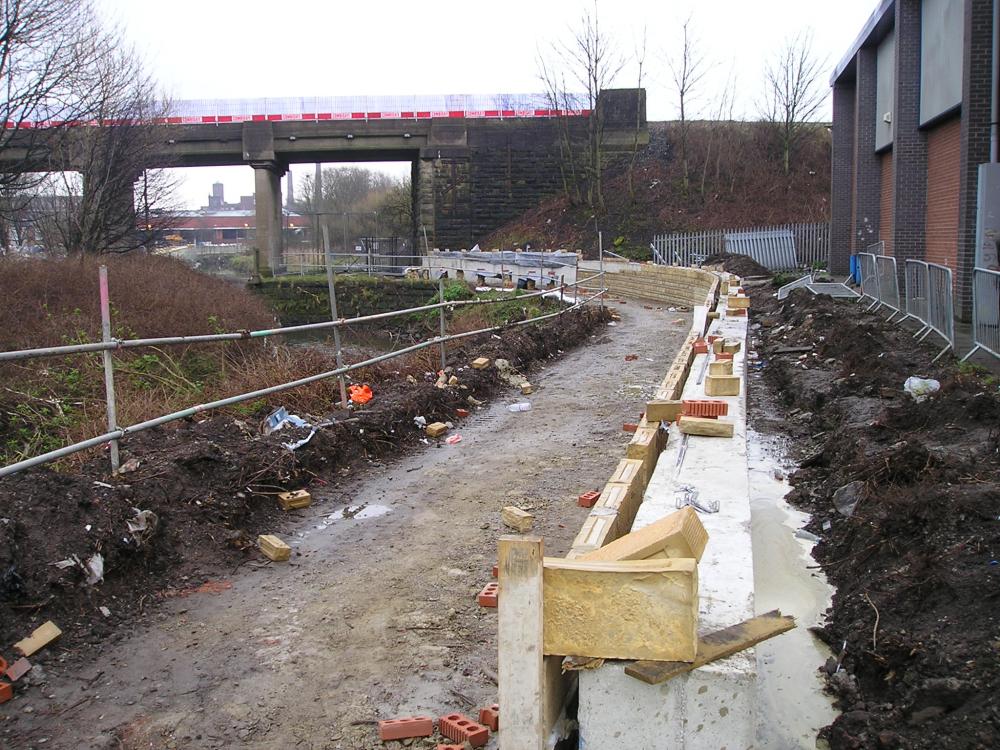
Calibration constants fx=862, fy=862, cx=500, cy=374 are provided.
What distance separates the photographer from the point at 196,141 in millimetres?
43375

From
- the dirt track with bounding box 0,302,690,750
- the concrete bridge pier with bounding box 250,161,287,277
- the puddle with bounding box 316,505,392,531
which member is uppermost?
the concrete bridge pier with bounding box 250,161,287,277

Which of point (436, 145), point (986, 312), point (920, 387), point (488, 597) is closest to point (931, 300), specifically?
point (986, 312)

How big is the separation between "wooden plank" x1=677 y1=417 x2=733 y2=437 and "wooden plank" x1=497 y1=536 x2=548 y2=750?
10.8ft

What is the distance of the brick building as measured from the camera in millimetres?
13773

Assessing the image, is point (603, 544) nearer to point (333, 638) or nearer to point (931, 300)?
point (333, 638)

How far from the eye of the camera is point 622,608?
108 inches

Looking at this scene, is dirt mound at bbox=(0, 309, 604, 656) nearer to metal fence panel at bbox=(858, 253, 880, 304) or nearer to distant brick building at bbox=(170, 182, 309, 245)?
metal fence panel at bbox=(858, 253, 880, 304)

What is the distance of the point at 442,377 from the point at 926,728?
794 centimetres

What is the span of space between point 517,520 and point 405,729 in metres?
Answer: 2.47

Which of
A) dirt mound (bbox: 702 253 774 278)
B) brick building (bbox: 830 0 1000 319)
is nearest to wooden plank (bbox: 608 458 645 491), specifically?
brick building (bbox: 830 0 1000 319)

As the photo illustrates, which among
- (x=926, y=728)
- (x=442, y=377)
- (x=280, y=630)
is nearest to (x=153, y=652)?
(x=280, y=630)

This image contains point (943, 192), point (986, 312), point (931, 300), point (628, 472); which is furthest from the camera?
point (943, 192)

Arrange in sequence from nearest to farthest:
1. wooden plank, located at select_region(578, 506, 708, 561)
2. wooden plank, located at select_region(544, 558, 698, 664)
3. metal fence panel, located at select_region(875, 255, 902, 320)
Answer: wooden plank, located at select_region(544, 558, 698, 664) < wooden plank, located at select_region(578, 506, 708, 561) < metal fence panel, located at select_region(875, 255, 902, 320)

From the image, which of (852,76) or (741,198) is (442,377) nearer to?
(852,76)
